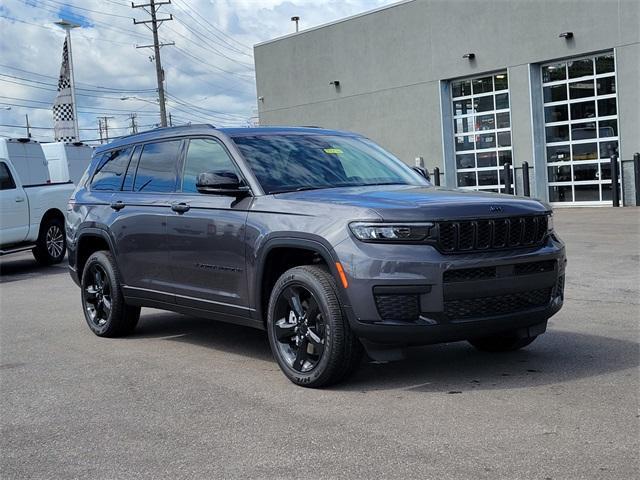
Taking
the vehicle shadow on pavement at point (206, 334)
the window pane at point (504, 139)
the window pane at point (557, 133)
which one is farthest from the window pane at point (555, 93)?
the vehicle shadow on pavement at point (206, 334)

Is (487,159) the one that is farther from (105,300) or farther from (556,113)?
(105,300)

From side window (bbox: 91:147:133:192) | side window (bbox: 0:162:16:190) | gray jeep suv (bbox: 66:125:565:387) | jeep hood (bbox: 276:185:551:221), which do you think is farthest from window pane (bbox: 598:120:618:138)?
jeep hood (bbox: 276:185:551:221)

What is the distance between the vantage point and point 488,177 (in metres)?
27.7

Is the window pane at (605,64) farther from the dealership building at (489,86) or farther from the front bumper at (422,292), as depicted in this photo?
the front bumper at (422,292)

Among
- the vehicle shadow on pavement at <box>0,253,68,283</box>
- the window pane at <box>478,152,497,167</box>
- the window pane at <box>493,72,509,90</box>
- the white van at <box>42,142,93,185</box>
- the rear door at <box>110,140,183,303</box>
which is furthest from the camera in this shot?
the window pane at <box>478,152,497,167</box>

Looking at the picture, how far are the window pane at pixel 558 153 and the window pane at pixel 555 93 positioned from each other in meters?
1.46

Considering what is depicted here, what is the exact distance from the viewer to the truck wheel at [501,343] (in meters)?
5.95

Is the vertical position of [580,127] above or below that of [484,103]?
below

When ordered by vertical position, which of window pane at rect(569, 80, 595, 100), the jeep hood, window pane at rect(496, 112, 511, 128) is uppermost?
window pane at rect(569, 80, 595, 100)

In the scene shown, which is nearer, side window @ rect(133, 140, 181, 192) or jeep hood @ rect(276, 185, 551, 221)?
jeep hood @ rect(276, 185, 551, 221)

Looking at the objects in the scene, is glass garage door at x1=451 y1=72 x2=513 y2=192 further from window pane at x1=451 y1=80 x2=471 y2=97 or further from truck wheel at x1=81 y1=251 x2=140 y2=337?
truck wheel at x1=81 y1=251 x2=140 y2=337

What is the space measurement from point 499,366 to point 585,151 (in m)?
19.8

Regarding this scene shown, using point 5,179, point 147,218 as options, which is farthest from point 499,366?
point 5,179

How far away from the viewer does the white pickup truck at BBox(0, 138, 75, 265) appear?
1453 cm
